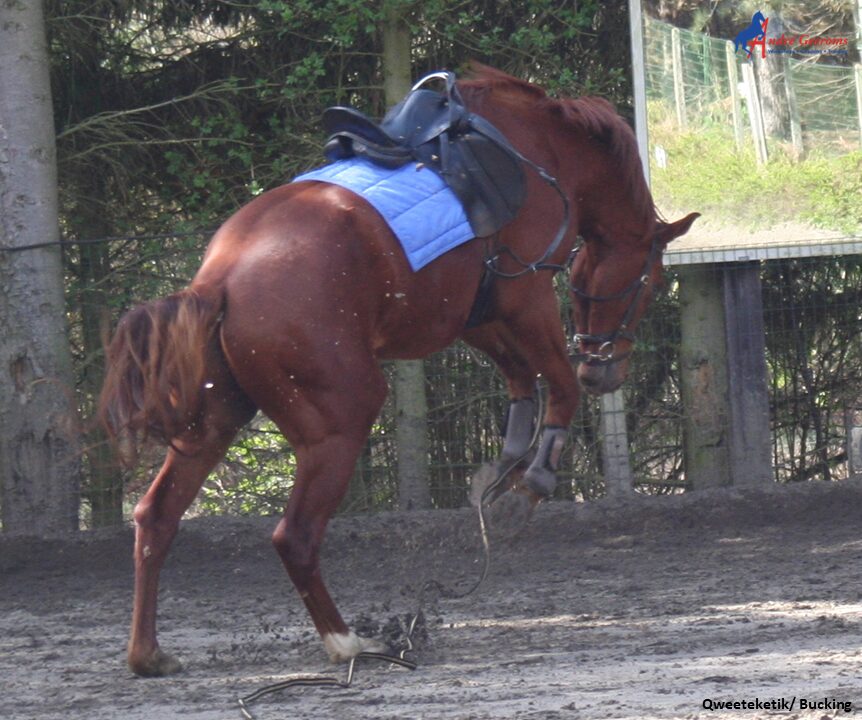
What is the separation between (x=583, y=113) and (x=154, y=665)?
8.74ft

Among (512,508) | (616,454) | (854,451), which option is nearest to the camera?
(512,508)

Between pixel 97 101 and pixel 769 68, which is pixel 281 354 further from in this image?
pixel 97 101

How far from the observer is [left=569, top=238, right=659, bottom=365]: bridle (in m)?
5.25

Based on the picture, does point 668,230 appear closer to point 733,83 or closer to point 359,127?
point 359,127

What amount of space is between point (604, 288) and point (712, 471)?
3.32m

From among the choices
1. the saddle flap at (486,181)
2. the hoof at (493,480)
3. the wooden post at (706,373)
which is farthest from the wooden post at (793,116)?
the hoof at (493,480)

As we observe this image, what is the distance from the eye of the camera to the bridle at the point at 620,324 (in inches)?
207

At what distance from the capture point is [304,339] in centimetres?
398

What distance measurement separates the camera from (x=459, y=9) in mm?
8383

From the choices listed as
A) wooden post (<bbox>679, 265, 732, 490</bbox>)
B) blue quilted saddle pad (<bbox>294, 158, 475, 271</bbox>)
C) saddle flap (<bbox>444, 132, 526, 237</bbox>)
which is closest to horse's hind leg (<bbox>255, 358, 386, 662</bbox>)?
blue quilted saddle pad (<bbox>294, 158, 475, 271</bbox>)

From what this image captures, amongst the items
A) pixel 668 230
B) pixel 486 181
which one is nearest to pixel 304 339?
pixel 486 181

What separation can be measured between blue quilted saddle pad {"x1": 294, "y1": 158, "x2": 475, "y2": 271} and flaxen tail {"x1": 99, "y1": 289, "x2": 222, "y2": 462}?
0.68 m

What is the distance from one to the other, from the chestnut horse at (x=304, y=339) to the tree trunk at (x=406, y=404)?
10.6ft

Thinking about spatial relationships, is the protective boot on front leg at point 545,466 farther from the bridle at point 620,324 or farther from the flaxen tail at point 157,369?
the flaxen tail at point 157,369
